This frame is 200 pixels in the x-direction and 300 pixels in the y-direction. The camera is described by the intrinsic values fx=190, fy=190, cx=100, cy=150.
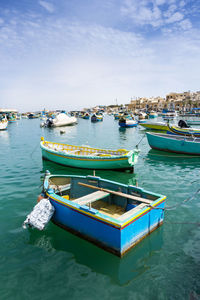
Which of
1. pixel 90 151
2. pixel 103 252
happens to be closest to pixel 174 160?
pixel 90 151

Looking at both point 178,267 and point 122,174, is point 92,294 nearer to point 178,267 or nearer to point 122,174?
point 178,267

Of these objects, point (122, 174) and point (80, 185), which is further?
point (122, 174)

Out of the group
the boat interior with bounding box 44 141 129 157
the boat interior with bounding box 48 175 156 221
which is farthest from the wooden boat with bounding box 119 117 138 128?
the boat interior with bounding box 48 175 156 221

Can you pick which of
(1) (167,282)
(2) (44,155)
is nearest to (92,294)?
(1) (167,282)

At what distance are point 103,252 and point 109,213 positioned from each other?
178cm

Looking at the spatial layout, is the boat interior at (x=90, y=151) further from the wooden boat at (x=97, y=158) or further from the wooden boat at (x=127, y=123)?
the wooden boat at (x=127, y=123)

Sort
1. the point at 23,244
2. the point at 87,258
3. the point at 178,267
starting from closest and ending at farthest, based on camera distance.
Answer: the point at 178,267 < the point at 87,258 < the point at 23,244

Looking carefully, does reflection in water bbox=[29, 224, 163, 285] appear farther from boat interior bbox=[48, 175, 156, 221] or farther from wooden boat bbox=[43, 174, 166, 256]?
boat interior bbox=[48, 175, 156, 221]

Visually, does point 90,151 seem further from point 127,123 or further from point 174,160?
point 127,123

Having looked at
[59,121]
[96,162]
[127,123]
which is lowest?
[96,162]

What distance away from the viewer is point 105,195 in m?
8.02

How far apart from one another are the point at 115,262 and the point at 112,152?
10.9 m

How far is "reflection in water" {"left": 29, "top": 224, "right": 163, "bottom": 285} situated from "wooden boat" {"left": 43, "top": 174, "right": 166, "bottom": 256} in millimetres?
248

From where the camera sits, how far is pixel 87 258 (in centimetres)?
629
